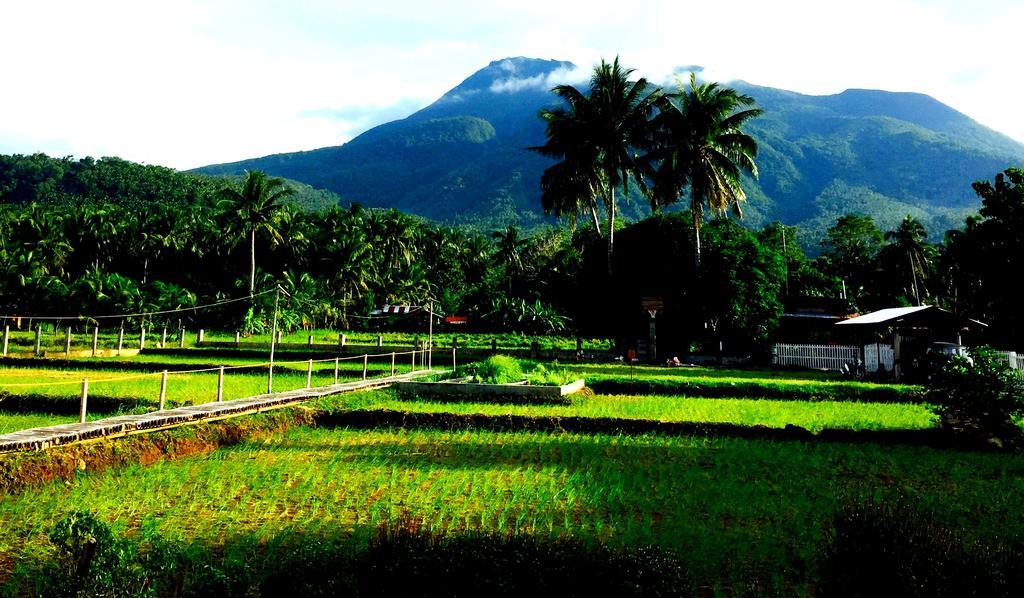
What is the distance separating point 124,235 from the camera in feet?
205

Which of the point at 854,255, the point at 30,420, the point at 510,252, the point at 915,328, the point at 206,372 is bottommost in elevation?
the point at 30,420

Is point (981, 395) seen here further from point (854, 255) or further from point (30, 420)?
point (854, 255)

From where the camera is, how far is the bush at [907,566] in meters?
4.02

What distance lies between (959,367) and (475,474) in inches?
364

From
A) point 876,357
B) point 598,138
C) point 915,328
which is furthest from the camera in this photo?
point 598,138

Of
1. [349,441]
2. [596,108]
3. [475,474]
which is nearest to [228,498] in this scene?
[475,474]

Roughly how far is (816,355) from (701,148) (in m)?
11.7

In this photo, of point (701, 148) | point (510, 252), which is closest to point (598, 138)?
point (701, 148)

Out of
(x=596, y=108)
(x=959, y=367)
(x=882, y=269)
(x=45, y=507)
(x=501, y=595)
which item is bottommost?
(x=45, y=507)

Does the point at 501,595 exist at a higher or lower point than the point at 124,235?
lower

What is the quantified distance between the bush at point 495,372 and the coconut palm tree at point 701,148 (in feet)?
47.7

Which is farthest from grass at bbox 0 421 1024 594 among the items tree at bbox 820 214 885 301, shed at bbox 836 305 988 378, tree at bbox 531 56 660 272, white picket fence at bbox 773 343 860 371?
tree at bbox 820 214 885 301

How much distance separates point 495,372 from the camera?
19109mm

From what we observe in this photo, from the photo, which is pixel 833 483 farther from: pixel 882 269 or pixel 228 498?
pixel 882 269
